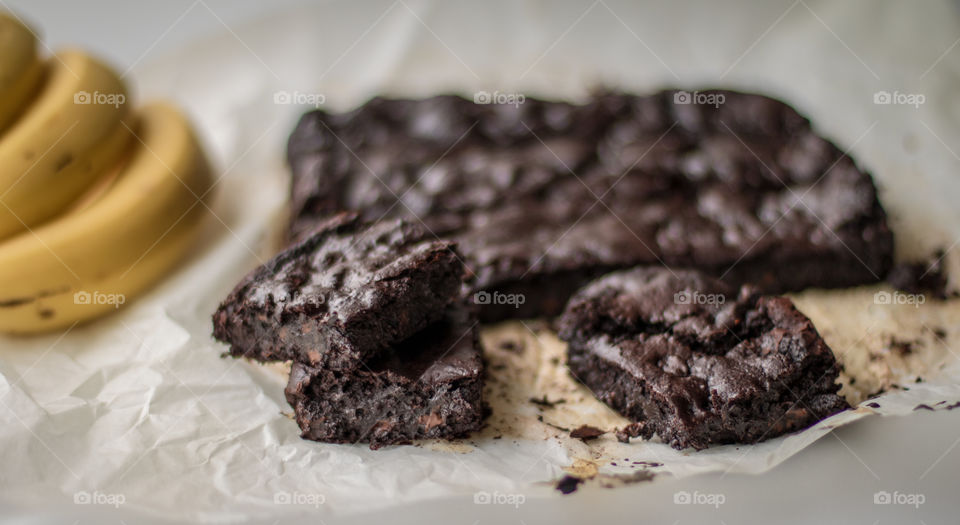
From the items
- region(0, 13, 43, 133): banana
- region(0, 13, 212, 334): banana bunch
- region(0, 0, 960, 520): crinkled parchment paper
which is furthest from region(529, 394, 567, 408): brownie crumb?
region(0, 13, 43, 133): banana

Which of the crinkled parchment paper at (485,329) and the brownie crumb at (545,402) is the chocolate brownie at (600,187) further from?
the brownie crumb at (545,402)

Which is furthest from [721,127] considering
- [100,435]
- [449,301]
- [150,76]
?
[150,76]

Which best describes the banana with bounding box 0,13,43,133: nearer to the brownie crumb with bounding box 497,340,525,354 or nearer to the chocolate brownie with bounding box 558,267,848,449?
the brownie crumb with bounding box 497,340,525,354

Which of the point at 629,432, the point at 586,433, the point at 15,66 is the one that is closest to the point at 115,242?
the point at 15,66

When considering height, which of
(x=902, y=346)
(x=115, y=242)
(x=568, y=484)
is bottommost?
(x=568, y=484)

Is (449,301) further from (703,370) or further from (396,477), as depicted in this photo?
Result: (703,370)

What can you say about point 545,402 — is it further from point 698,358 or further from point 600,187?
point 600,187

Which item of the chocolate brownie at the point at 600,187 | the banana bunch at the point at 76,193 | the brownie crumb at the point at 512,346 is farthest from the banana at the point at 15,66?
the brownie crumb at the point at 512,346
